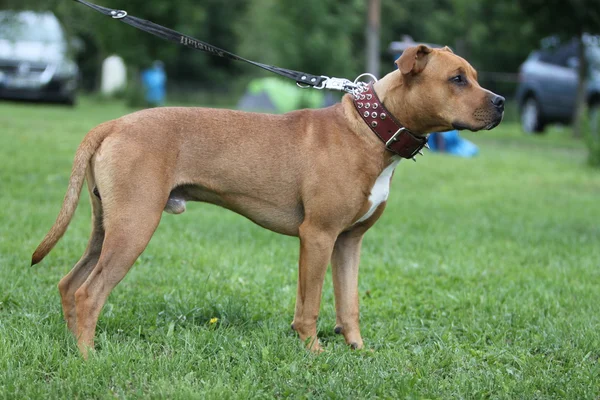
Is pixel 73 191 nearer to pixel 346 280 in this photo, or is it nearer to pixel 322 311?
pixel 346 280

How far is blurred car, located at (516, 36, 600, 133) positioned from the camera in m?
20.6

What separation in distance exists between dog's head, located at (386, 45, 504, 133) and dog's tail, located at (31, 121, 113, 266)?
170cm

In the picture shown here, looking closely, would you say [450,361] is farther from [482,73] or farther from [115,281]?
[482,73]

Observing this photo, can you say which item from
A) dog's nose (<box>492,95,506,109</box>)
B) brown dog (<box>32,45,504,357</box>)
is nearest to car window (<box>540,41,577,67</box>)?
dog's nose (<box>492,95,506,109</box>)

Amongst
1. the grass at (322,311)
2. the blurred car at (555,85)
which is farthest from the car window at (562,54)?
the grass at (322,311)

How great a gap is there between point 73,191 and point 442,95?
212 centimetres

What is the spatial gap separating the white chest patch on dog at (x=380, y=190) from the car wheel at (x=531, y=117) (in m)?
18.4

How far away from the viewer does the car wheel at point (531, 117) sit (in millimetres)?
21953

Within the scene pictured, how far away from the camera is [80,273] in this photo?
4.52 meters

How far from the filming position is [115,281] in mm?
4109

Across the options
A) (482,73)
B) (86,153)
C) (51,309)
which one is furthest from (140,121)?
(482,73)

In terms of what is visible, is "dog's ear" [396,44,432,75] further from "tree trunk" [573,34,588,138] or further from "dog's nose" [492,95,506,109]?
"tree trunk" [573,34,588,138]

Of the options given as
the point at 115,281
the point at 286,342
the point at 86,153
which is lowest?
the point at 286,342

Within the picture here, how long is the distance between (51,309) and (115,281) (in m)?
0.88
